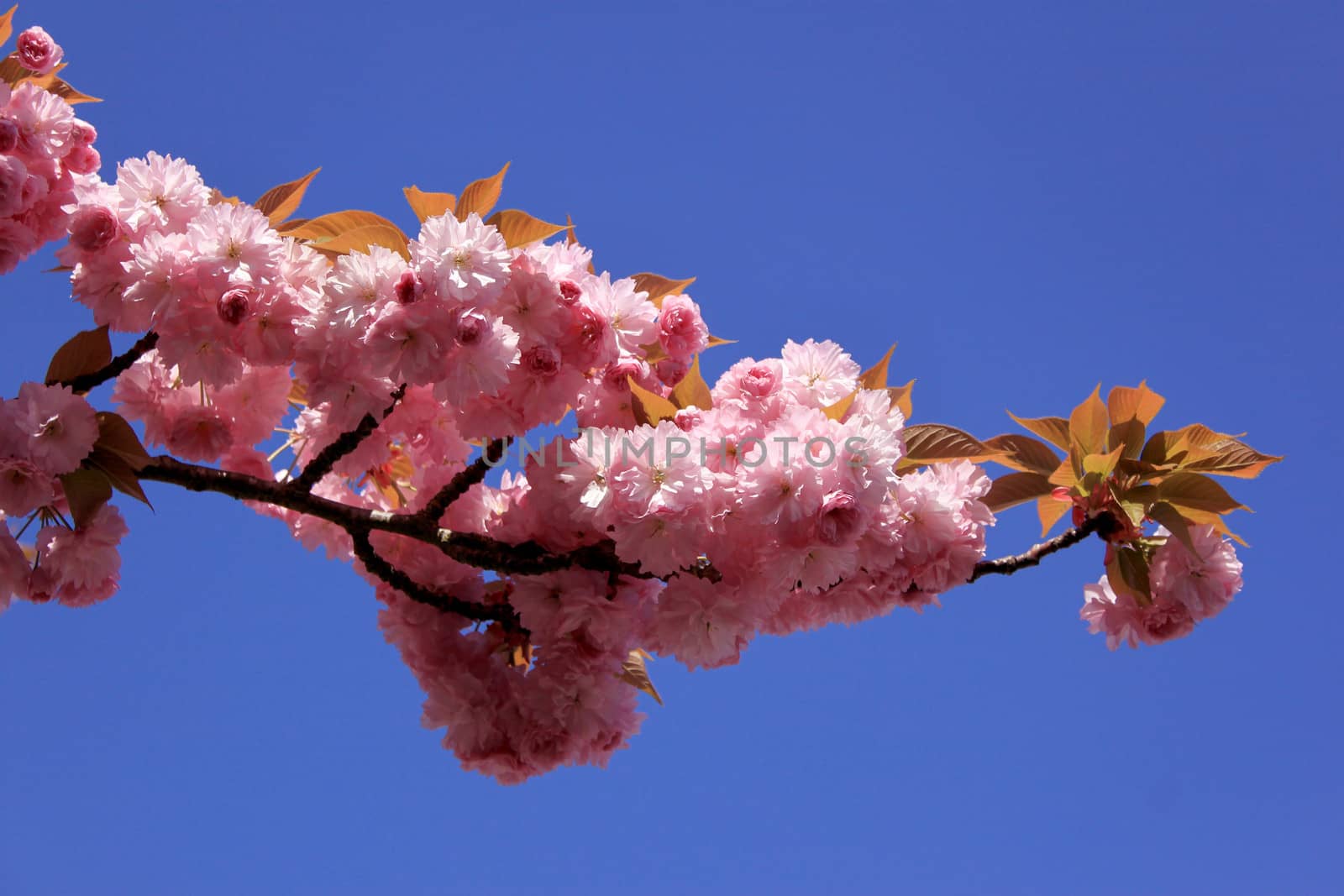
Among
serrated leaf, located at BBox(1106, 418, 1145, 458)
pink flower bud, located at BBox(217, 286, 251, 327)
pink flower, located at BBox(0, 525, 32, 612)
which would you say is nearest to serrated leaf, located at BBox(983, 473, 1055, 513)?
serrated leaf, located at BBox(1106, 418, 1145, 458)

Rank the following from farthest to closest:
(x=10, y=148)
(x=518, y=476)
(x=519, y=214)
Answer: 1. (x=518, y=476)
2. (x=10, y=148)
3. (x=519, y=214)

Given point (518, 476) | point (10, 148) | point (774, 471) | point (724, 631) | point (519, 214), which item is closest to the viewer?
point (774, 471)

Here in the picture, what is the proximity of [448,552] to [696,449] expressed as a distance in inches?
22.2

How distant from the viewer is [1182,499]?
6.28 feet

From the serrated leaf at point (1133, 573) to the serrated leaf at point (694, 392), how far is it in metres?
0.79

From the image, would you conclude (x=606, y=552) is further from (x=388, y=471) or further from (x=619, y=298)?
(x=388, y=471)

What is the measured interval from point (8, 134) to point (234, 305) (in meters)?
0.72

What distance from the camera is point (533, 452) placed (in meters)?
1.93

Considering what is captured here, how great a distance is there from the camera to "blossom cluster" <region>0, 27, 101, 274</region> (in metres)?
2.09

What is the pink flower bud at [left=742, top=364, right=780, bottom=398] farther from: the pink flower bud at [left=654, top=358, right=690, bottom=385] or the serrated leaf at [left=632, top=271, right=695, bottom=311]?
the serrated leaf at [left=632, top=271, right=695, bottom=311]

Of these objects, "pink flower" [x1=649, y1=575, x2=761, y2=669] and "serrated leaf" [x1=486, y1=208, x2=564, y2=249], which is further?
"serrated leaf" [x1=486, y1=208, x2=564, y2=249]

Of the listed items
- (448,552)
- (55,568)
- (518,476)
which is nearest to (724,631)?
(448,552)

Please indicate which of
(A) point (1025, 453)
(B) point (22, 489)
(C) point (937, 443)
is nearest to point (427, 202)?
(B) point (22, 489)

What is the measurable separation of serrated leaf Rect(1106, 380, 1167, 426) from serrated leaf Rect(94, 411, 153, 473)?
1.68 metres
